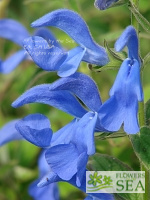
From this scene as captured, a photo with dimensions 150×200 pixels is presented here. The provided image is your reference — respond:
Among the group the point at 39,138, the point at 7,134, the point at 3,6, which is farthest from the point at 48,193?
the point at 3,6

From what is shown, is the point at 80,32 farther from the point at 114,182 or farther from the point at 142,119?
the point at 114,182

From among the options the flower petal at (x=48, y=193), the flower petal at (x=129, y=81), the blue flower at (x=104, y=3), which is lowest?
the flower petal at (x=48, y=193)

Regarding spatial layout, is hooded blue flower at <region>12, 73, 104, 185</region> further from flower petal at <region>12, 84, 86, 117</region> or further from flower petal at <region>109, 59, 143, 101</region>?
flower petal at <region>109, 59, 143, 101</region>

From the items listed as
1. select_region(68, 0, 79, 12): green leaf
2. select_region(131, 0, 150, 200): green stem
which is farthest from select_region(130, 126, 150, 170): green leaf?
select_region(68, 0, 79, 12): green leaf

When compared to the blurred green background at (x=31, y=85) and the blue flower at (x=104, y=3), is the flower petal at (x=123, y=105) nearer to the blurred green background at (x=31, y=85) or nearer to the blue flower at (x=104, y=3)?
the blue flower at (x=104, y=3)

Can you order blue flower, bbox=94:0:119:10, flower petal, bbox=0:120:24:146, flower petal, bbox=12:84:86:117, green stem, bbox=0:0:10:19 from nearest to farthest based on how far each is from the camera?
blue flower, bbox=94:0:119:10 → flower petal, bbox=12:84:86:117 → flower petal, bbox=0:120:24:146 → green stem, bbox=0:0:10:19

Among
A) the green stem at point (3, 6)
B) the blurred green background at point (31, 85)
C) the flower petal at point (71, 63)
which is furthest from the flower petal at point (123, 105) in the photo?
the green stem at point (3, 6)
